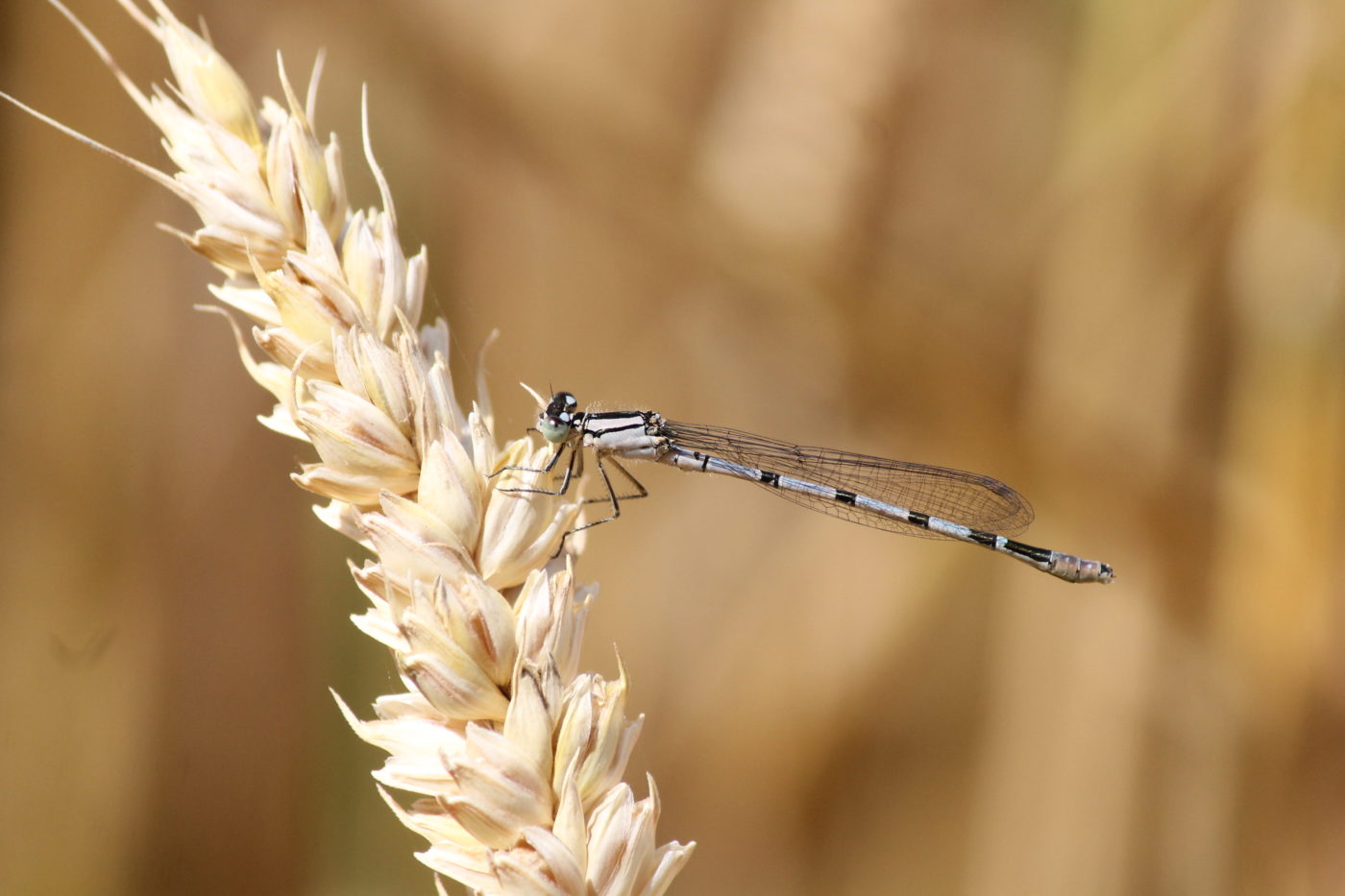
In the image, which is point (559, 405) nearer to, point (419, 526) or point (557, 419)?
point (557, 419)

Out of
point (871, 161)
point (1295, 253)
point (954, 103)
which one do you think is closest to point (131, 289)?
point (871, 161)

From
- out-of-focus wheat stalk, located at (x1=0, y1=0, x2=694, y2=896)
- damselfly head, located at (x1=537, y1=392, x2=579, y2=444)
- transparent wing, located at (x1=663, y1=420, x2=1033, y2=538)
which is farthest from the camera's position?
transparent wing, located at (x1=663, y1=420, x2=1033, y2=538)

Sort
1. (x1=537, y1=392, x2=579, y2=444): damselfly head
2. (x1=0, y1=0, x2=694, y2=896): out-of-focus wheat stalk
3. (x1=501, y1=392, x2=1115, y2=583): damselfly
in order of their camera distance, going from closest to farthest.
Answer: (x1=0, y1=0, x2=694, y2=896): out-of-focus wheat stalk
(x1=537, y1=392, x2=579, y2=444): damselfly head
(x1=501, y1=392, x2=1115, y2=583): damselfly

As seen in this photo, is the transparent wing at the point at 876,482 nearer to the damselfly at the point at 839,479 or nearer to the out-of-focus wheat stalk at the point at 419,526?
the damselfly at the point at 839,479

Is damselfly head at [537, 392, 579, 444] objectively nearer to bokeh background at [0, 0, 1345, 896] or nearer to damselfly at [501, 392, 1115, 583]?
damselfly at [501, 392, 1115, 583]

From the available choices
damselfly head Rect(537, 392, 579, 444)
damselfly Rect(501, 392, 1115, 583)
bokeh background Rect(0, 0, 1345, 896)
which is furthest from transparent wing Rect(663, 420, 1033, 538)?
damselfly head Rect(537, 392, 579, 444)

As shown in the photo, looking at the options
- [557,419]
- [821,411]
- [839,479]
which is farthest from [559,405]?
→ [821,411]

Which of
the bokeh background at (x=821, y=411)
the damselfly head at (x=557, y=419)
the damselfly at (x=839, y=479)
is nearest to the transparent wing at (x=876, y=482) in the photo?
the damselfly at (x=839, y=479)
